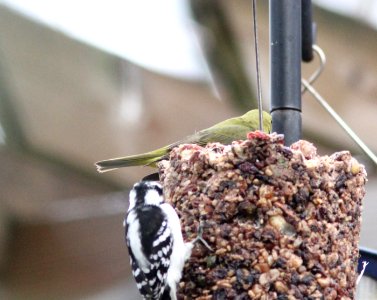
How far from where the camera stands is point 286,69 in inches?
101

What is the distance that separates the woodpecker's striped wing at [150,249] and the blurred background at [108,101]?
2417mm

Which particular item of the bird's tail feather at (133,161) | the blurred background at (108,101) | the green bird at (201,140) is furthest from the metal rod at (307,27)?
the blurred background at (108,101)

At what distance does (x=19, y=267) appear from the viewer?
20.3 ft

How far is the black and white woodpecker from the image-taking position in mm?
2543

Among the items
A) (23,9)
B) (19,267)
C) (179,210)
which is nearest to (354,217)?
(179,210)

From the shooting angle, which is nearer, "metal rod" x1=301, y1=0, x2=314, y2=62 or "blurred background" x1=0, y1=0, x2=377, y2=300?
"metal rod" x1=301, y1=0, x2=314, y2=62

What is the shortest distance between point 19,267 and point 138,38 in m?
2.02

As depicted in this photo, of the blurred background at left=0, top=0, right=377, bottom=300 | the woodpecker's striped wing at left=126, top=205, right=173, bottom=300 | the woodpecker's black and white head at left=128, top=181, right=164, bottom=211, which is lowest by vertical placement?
the woodpecker's striped wing at left=126, top=205, right=173, bottom=300

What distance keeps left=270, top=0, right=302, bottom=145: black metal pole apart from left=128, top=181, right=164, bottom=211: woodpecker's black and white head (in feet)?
1.49

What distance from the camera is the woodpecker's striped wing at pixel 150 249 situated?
2635 millimetres

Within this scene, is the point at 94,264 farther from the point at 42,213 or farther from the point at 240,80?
the point at 240,80

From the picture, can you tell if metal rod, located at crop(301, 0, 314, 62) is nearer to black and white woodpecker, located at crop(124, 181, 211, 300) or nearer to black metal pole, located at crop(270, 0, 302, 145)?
black metal pole, located at crop(270, 0, 302, 145)

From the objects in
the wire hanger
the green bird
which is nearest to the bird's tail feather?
the green bird

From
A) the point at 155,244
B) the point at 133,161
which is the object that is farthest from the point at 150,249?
the point at 133,161
